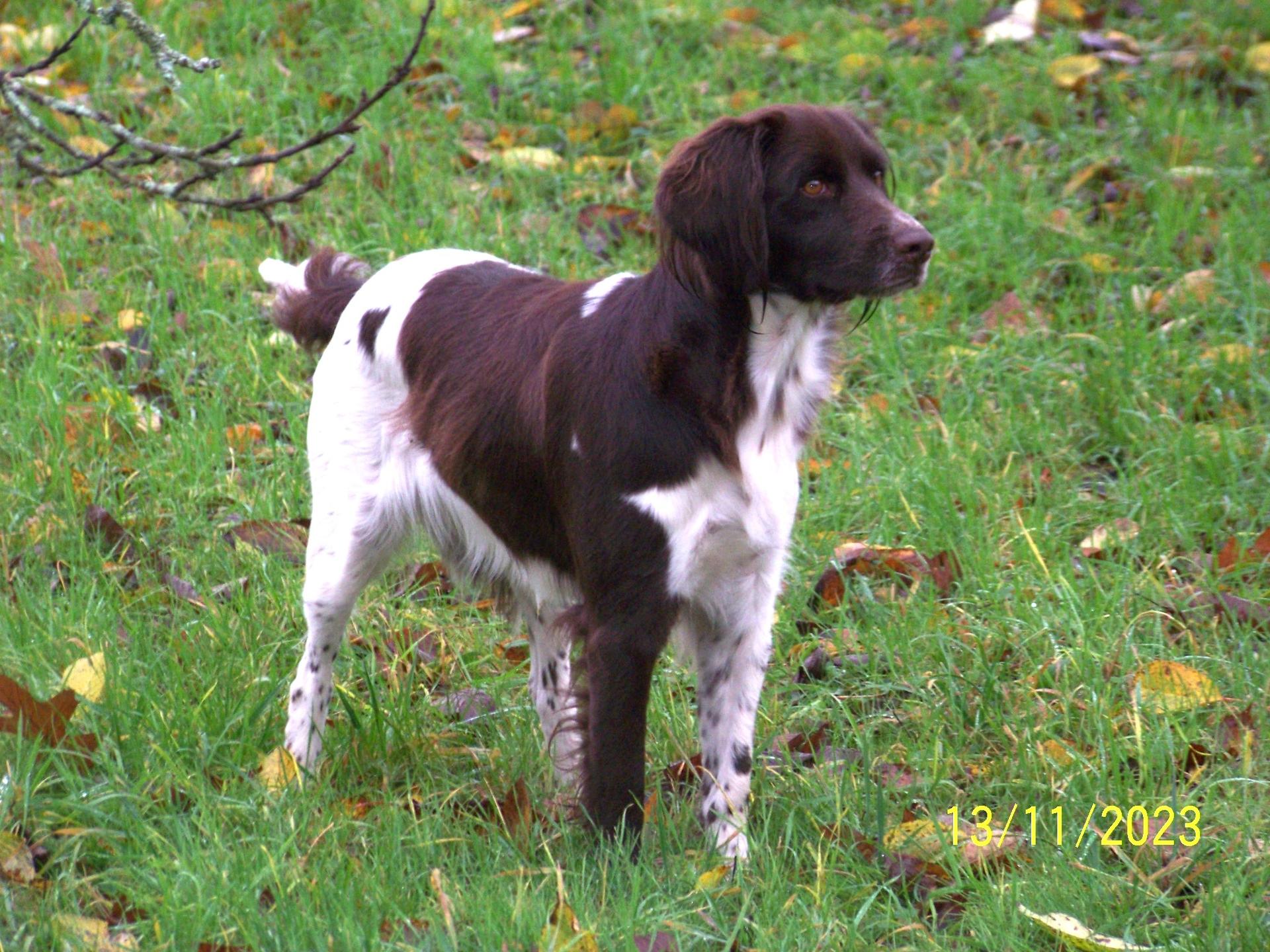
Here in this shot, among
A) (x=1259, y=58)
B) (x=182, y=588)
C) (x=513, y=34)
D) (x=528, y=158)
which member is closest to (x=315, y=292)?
(x=182, y=588)

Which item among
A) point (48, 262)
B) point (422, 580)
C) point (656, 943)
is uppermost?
point (48, 262)

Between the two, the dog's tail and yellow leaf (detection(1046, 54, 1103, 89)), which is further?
yellow leaf (detection(1046, 54, 1103, 89))

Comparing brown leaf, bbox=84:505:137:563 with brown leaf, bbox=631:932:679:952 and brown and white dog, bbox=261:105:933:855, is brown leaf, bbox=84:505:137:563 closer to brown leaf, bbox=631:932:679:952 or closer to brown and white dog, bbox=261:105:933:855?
brown and white dog, bbox=261:105:933:855

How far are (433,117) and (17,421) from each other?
2513mm

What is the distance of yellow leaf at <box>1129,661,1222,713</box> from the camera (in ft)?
10.4

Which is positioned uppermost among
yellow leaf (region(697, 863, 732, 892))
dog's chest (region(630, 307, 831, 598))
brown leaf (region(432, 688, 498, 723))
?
dog's chest (region(630, 307, 831, 598))

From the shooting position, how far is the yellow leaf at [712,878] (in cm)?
263

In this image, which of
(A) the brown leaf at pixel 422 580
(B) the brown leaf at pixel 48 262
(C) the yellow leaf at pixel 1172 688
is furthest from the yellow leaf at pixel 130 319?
(C) the yellow leaf at pixel 1172 688

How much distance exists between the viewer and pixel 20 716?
2830mm

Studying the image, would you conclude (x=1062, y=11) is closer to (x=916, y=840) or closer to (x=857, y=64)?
(x=857, y=64)

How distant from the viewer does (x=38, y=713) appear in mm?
2865
